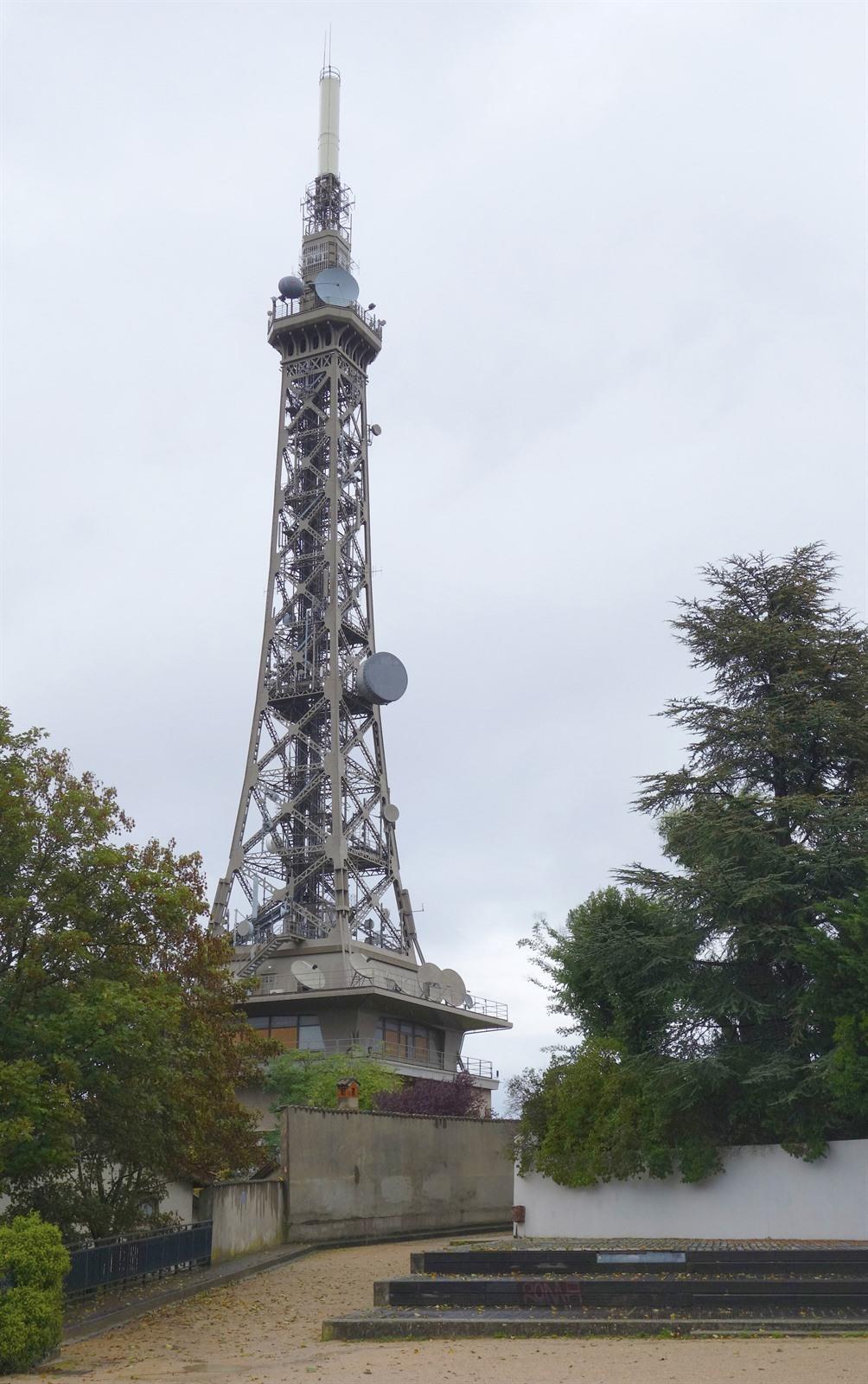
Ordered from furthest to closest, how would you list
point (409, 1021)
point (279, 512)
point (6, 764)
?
point (279, 512) → point (409, 1021) → point (6, 764)

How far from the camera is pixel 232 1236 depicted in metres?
25.7

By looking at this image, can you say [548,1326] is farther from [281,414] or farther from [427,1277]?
[281,414]

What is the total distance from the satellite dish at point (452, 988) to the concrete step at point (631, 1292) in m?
44.5

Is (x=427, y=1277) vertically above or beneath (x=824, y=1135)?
beneath

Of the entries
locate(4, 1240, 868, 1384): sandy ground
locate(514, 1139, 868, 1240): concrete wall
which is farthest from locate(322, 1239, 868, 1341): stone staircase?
locate(514, 1139, 868, 1240): concrete wall

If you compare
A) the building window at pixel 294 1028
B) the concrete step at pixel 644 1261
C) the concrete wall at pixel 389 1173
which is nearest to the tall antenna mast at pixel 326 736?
the building window at pixel 294 1028

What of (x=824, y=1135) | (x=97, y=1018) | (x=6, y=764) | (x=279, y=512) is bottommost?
(x=824, y=1135)

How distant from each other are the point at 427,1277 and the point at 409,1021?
44783 mm

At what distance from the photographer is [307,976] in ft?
192

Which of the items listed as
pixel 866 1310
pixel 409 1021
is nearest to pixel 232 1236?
pixel 866 1310

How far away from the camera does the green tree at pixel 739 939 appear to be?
24.5m

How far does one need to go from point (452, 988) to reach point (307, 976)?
775 centimetres

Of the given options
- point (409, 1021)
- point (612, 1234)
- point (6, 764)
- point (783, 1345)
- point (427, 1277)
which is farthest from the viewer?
point (409, 1021)

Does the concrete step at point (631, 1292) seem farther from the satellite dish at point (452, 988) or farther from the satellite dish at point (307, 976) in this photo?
the satellite dish at point (452, 988)
